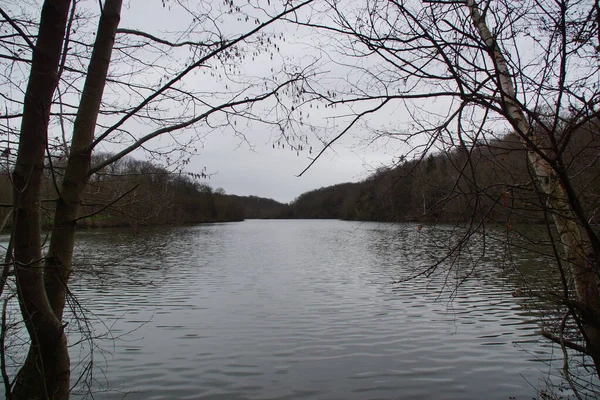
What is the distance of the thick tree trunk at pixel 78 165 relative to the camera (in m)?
3.23

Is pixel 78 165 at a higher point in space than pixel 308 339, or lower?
higher

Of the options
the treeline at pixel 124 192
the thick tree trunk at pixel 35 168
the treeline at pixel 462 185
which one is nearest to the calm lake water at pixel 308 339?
the treeline at pixel 124 192

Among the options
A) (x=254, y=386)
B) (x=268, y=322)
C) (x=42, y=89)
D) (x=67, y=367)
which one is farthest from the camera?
(x=268, y=322)

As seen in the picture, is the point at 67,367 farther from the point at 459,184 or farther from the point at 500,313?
the point at 500,313

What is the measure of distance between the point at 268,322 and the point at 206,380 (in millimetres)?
3306

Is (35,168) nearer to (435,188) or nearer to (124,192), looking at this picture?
(124,192)

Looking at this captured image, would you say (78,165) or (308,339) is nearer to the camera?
(78,165)

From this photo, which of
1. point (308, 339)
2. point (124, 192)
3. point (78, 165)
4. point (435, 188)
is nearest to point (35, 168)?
point (78, 165)

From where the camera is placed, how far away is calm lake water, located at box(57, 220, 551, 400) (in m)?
6.17

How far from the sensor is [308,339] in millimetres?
8445

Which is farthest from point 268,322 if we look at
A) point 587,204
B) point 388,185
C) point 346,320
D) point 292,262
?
point 292,262

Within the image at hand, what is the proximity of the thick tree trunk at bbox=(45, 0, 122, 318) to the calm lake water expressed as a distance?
318 millimetres

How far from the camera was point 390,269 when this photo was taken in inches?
704

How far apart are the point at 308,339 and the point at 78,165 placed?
6162mm
